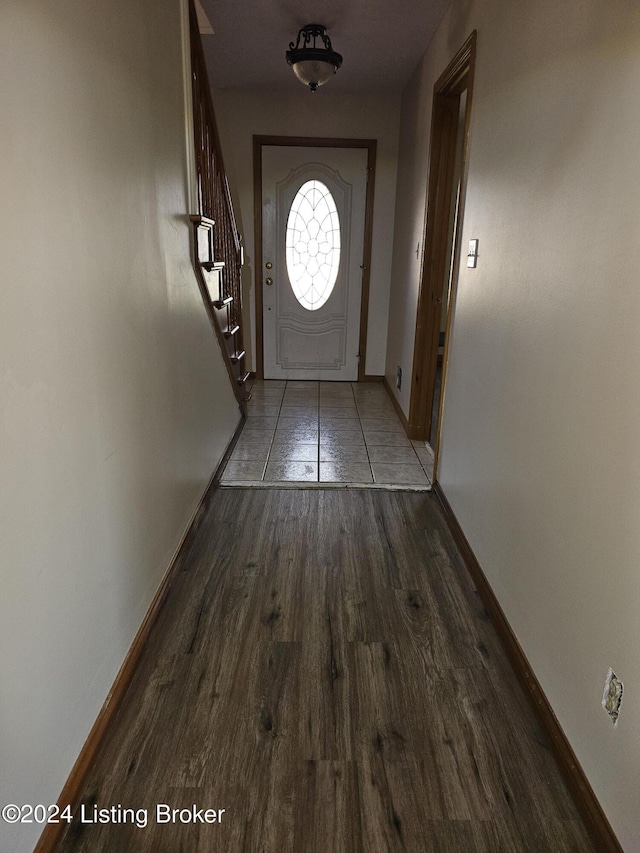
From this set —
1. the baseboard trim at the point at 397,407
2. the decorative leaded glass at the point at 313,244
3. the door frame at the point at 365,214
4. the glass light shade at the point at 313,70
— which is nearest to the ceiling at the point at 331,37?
the glass light shade at the point at 313,70

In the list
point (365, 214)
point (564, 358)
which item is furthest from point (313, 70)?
point (564, 358)

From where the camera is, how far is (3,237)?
3.29 feet

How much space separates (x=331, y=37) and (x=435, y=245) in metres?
1.40

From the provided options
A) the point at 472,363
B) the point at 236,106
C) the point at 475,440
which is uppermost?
the point at 236,106

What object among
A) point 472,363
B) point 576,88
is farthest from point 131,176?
point 472,363

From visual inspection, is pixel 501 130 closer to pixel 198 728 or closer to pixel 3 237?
pixel 3 237

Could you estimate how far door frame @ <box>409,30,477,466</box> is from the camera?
3109 mm

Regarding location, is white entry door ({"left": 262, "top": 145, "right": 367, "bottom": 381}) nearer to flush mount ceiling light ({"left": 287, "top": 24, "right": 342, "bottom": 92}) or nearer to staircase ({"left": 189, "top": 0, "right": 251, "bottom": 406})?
staircase ({"left": 189, "top": 0, "right": 251, "bottom": 406})

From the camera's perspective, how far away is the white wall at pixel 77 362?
105cm

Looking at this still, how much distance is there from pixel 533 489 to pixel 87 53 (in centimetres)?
166

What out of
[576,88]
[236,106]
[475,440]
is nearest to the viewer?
[576,88]

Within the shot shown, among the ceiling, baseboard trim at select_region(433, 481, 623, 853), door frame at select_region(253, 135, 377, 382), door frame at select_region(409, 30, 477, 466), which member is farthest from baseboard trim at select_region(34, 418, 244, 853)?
door frame at select_region(253, 135, 377, 382)

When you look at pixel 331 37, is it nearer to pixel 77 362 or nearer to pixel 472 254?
pixel 472 254

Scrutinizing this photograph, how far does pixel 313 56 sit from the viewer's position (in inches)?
133
